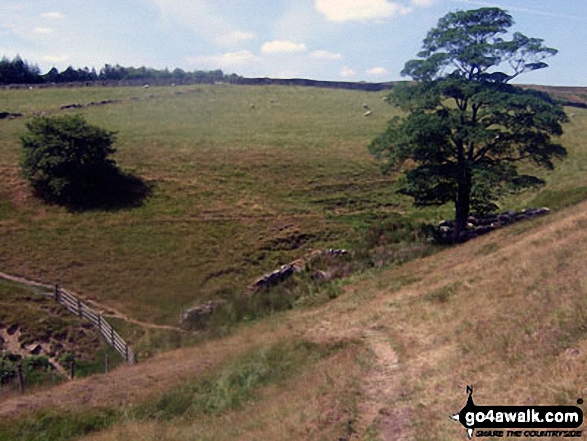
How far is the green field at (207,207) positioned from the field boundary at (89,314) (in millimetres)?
699

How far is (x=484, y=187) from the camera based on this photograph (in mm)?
22469

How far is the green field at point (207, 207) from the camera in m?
26.2

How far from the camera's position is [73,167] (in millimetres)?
34562

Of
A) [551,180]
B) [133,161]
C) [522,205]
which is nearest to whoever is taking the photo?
[522,205]

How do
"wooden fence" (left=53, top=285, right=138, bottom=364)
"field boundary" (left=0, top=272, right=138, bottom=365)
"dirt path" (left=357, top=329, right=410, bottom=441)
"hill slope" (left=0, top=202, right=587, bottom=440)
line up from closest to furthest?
"dirt path" (left=357, top=329, right=410, bottom=441) < "hill slope" (left=0, top=202, right=587, bottom=440) < "wooden fence" (left=53, top=285, right=138, bottom=364) < "field boundary" (left=0, top=272, right=138, bottom=365)

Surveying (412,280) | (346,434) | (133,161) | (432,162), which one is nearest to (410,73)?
(432,162)

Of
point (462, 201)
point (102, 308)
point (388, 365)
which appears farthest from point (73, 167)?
point (388, 365)

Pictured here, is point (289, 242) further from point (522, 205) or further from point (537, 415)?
point (537, 415)

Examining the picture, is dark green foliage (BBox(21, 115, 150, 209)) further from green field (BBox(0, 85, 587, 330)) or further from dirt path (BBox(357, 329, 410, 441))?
dirt path (BBox(357, 329, 410, 441))

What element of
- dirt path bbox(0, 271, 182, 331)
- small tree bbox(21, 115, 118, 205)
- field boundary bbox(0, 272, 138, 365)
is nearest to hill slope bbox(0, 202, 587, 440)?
field boundary bbox(0, 272, 138, 365)

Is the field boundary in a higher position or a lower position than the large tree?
lower

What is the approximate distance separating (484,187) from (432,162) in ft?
11.5

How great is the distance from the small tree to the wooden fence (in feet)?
36.0

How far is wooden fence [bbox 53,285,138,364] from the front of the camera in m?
19.9
